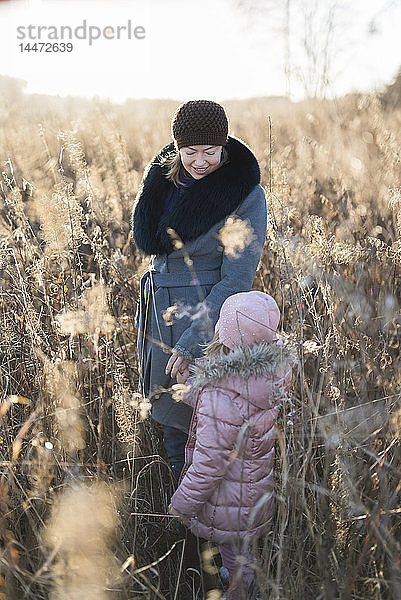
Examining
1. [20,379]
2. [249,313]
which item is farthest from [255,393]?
[20,379]

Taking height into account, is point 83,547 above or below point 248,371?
below

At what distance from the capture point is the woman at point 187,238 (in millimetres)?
1931

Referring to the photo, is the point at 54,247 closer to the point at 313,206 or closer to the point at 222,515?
the point at 222,515

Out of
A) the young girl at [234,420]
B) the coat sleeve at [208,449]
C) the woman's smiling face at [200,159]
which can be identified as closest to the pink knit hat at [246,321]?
the young girl at [234,420]

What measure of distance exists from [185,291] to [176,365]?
27 cm

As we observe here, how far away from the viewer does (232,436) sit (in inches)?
64.7

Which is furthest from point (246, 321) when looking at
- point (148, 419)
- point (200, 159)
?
point (148, 419)

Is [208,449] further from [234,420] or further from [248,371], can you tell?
[248,371]

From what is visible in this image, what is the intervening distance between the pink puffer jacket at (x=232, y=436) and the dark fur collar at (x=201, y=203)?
0.50 meters

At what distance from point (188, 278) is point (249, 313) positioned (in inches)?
16.8

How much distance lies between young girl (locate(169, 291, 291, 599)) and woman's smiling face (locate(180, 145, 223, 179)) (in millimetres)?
514

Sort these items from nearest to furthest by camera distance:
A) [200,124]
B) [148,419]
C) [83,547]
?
[83,547] < [200,124] < [148,419]

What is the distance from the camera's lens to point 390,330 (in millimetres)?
2121

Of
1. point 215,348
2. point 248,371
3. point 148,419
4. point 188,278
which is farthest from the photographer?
point 148,419
